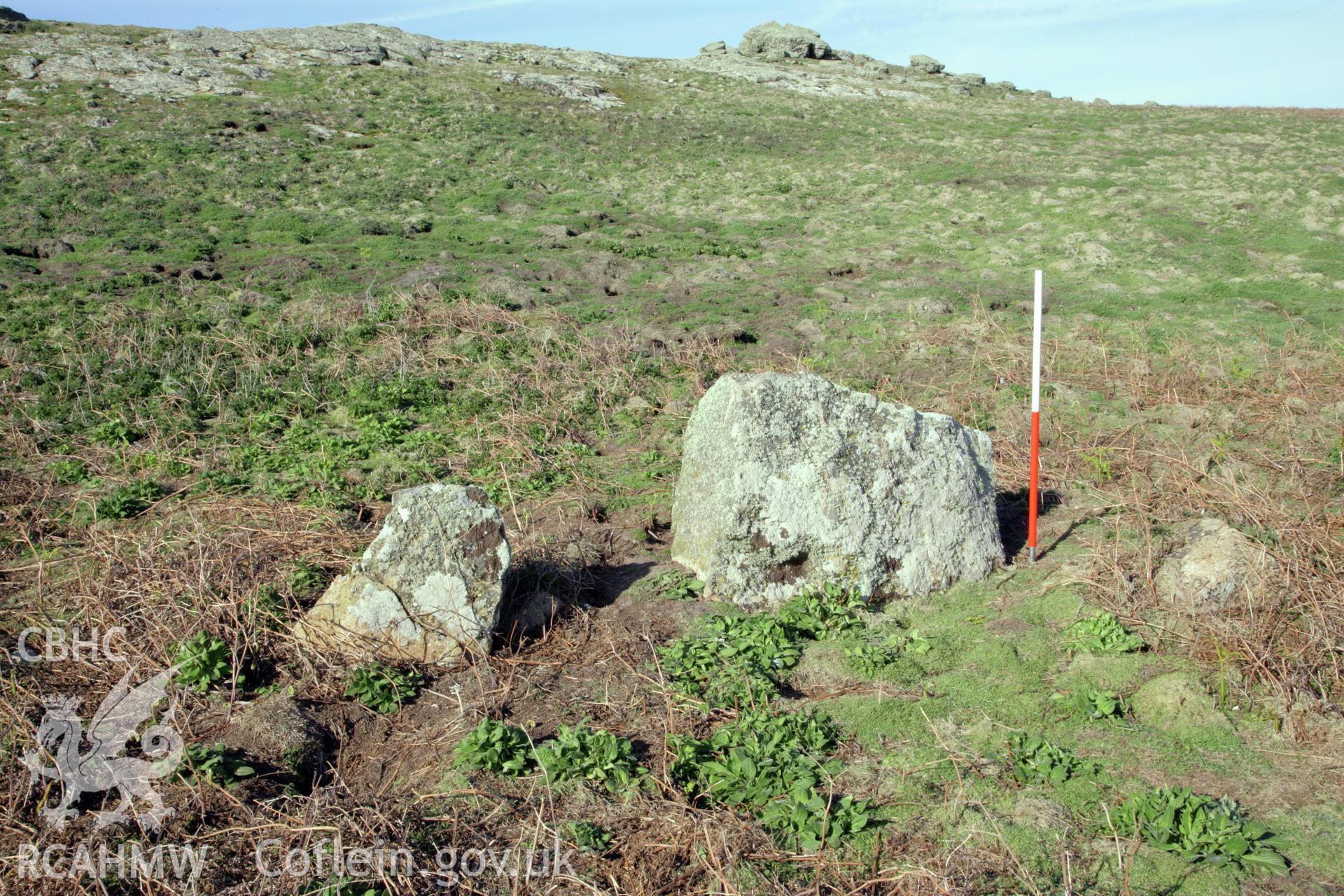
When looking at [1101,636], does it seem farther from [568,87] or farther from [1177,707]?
[568,87]

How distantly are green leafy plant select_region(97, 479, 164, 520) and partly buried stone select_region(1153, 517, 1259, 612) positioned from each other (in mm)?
7985

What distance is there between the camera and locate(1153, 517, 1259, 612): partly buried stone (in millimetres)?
5441

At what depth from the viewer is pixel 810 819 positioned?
3.87 metres

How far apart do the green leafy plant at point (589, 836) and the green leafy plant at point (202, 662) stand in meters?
2.49

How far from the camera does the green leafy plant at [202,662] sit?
4996mm

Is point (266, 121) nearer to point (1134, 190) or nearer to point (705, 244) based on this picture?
point (705, 244)

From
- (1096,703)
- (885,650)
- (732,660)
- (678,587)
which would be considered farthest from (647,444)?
(1096,703)

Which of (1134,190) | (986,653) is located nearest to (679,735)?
(986,653)

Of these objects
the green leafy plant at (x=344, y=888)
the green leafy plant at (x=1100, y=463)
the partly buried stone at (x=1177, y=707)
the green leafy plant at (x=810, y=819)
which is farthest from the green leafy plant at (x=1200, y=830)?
the green leafy plant at (x=1100, y=463)

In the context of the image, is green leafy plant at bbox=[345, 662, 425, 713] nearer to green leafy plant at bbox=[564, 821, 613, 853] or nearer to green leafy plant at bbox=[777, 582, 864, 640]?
green leafy plant at bbox=[564, 821, 613, 853]

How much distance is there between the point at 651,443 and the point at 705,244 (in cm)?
912

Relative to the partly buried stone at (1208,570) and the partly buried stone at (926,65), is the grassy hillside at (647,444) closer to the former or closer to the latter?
the partly buried stone at (1208,570)

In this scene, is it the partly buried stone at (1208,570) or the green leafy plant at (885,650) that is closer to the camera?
the green leafy plant at (885,650)

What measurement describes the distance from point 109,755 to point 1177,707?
542 cm
